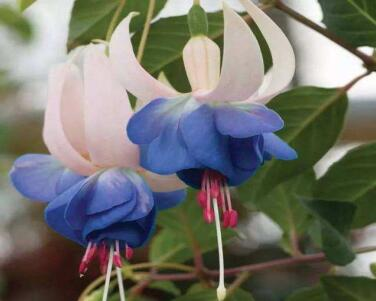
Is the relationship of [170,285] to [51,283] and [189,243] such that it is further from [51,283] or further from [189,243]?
[51,283]

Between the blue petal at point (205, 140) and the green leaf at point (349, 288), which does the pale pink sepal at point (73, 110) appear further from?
the green leaf at point (349, 288)

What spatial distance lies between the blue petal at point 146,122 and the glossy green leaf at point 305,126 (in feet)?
0.91

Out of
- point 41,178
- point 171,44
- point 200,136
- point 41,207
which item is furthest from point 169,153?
point 41,207

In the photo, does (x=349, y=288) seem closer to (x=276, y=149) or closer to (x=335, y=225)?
(x=335, y=225)

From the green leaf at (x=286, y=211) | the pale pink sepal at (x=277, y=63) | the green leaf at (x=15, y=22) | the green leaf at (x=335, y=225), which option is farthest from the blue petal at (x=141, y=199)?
the green leaf at (x=15, y=22)

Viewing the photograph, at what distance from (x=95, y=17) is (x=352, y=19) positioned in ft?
0.82

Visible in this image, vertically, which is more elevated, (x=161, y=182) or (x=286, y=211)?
(x=161, y=182)

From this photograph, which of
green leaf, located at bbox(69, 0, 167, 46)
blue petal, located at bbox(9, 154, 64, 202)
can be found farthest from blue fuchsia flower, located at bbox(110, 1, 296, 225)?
green leaf, located at bbox(69, 0, 167, 46)

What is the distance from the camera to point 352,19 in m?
0.79

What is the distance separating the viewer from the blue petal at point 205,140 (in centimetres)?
57

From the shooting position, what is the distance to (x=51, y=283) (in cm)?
318

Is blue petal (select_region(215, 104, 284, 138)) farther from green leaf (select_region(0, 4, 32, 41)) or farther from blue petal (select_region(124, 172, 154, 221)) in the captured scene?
green leaf (select_region(0, 4, 32, 41))

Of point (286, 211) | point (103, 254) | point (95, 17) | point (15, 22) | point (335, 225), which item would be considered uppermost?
point (95, 17)

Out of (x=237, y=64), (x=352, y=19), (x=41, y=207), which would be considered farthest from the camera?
(x=41, y=207)
